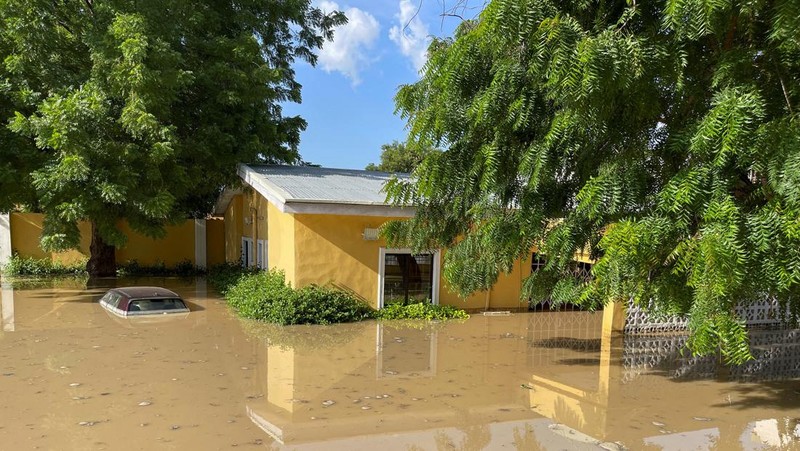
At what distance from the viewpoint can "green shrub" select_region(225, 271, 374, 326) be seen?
37.7 ft

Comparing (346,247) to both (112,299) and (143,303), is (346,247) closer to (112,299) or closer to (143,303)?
(143,303)

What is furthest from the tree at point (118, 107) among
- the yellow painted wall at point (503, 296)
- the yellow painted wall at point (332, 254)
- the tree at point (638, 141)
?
the tree at point (638, 141)

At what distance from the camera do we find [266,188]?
12.9m

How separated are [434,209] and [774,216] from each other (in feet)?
15.2

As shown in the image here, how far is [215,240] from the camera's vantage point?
23219 mm

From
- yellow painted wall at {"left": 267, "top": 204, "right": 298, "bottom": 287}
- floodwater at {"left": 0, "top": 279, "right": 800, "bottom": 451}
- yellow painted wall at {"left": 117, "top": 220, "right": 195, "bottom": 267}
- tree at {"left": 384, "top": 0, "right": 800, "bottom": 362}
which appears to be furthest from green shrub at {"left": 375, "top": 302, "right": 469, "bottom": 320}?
yellow painted wall at {"left": 117, "top": 220, "right": 195, "bottom": 267}

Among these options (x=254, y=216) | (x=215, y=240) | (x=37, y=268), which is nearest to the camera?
(x=254, y=216)

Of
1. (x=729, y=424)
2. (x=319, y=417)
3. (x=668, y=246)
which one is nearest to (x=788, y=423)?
(x=729, y=424)

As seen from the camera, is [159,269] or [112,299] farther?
[159,269]

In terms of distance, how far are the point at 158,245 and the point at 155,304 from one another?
36.4 ft

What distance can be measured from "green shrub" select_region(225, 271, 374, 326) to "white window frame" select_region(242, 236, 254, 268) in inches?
179

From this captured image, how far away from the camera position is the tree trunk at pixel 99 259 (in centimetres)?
1908

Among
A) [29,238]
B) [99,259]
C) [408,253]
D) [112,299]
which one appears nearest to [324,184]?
[408,253]

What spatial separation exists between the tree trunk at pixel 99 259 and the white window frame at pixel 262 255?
6.86 metres
